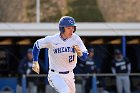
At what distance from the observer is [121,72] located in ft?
52.6


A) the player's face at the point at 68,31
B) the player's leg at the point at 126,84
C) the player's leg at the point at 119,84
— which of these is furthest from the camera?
the player's leg at the point at 119,84

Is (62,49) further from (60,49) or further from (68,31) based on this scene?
(68,31)

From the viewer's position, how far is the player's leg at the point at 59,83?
8.76 m

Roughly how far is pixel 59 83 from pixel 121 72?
291 inches

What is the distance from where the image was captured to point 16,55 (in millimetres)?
19969

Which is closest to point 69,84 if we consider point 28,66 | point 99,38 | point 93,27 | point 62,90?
point 62,90

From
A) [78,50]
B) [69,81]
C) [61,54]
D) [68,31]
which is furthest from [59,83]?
[68,31]

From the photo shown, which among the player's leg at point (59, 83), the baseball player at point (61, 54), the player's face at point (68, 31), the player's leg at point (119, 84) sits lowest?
the player's leg at point (119, 84)

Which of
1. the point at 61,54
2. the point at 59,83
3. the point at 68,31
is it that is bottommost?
the point at 59,83

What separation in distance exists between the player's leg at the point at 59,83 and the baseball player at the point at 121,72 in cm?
697

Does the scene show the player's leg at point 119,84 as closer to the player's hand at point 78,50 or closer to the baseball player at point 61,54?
the baseball player at point 61,54

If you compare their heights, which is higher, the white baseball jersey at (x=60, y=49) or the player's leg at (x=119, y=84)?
the white baseball jersey at (x=60, y=49)

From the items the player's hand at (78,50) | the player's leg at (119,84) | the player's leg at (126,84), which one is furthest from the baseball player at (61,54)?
the player's leg at (119,84)

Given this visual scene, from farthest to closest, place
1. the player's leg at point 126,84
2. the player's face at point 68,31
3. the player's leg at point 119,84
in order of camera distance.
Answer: the player's leg at point 119,84
the player's leg at point 126,84
the player's face at point 68,31
